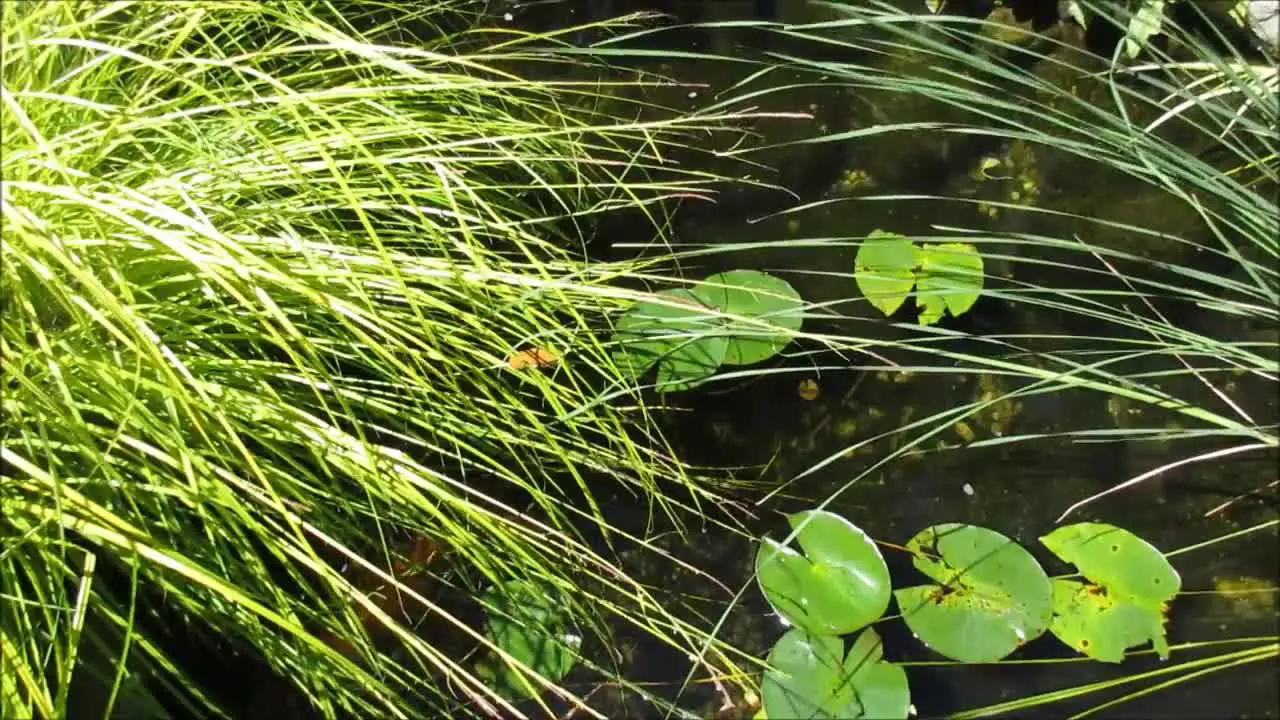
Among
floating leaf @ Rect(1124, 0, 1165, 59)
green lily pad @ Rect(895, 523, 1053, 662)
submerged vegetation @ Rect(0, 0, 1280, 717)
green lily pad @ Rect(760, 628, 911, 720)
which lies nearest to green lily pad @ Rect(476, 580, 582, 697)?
submerged vegetation @ Rect(0, 0, 1280, 717)

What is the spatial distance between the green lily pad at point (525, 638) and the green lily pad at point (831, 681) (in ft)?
0.72

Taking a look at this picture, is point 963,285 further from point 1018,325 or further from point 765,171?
point 765,171

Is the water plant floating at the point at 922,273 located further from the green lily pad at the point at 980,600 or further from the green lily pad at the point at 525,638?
the green lily pad at the point at 525,638

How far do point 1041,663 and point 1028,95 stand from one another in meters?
0.87

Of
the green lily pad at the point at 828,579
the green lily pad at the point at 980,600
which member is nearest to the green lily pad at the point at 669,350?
the green lily pad at the point at 828,579

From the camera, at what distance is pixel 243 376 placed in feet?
2.72

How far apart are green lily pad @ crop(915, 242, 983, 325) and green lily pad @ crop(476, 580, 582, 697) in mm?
597

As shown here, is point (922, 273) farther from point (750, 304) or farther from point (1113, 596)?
point (1113, 596)

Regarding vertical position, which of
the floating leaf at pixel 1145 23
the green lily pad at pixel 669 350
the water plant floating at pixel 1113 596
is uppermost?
the floating leaf at pixel 1145 23

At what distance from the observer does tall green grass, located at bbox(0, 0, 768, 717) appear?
65 cm

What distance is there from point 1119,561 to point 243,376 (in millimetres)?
946

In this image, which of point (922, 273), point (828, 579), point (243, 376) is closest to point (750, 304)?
point (922, 273)

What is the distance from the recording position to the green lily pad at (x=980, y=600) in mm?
871

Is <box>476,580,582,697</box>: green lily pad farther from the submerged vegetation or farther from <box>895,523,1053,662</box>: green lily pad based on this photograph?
<box>895,523,1053,662</box>: green lily pad
